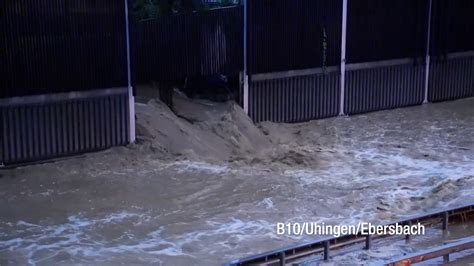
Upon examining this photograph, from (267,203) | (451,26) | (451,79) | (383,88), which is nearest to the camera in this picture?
(267,203)

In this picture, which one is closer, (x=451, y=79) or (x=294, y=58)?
(x=294, y=58)

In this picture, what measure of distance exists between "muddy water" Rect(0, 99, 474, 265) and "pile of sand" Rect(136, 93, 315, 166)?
22cm

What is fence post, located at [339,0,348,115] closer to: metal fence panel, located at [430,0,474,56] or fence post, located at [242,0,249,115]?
fence post, located at [242,0,249,115]

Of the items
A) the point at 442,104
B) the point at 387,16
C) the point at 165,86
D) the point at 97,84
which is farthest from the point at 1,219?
the point at 442,104

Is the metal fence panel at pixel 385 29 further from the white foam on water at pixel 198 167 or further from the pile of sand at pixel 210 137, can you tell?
the white foam on water at pixel 198 167

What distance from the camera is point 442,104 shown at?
59.5ft

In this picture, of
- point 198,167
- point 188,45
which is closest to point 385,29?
point 188,45

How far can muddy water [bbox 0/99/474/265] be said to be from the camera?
360 inches

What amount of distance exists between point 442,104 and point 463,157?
5062mm

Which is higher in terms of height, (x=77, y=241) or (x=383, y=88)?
(x=383, y=88)

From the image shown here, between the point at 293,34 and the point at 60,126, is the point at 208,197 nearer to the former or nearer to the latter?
the point at 60,126

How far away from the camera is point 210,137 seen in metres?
13.8

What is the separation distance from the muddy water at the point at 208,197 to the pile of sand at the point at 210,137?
22 centimetres

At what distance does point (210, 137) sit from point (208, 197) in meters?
2.83
